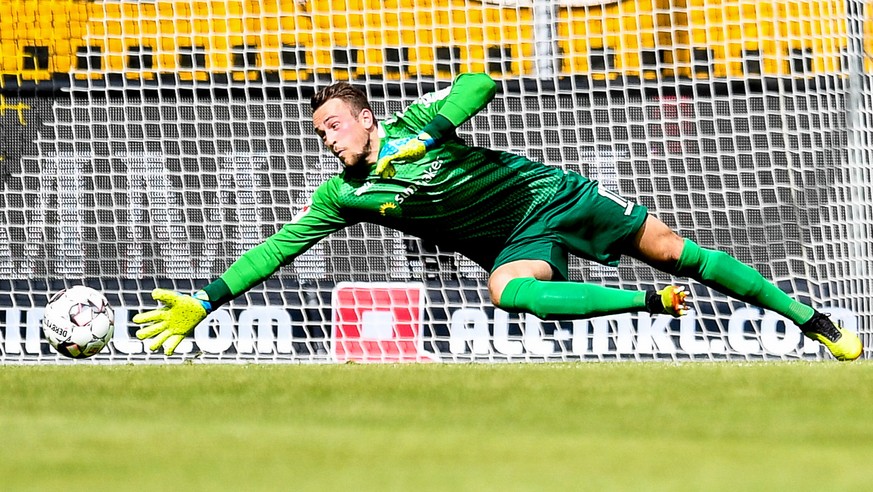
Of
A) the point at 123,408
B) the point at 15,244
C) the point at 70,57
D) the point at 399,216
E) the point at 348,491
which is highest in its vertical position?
the point at 70,57

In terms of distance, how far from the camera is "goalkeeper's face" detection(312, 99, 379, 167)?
6.23 metres

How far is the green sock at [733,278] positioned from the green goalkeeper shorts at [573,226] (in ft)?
0.96

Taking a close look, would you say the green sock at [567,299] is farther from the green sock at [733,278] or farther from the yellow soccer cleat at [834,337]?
the yellow soccer cleat at [834,337]

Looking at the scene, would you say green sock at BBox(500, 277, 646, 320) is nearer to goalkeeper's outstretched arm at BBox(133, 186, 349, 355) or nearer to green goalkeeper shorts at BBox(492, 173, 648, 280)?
green goalkeeper shorts at BBox(492, 173, 648, 280)

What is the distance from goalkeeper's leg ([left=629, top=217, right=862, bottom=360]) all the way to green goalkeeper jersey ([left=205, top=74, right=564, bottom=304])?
1.82 feet

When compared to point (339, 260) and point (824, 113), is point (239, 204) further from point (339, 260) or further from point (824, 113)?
point (824, 113)

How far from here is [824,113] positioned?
A: 9.00 m

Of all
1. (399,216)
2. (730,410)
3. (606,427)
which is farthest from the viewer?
(399,216)

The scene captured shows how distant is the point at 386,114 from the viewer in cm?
933

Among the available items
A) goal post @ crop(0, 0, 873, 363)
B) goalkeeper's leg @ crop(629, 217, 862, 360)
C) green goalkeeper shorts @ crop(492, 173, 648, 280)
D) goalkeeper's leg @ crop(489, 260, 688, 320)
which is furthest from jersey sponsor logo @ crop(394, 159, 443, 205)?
goal post @ crop(0, 0, 873, 363)

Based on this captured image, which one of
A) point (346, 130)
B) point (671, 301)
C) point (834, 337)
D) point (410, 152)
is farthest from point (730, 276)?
point (346, 130)

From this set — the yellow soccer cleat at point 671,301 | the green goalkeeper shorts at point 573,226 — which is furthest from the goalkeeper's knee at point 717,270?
the yellow soccer cleat at point 671,301

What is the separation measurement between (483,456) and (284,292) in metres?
5.63

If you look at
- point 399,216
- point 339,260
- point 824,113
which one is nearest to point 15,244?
point 339,260
